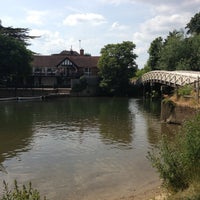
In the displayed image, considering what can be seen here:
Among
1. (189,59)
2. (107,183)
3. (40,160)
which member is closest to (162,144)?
(107,183)

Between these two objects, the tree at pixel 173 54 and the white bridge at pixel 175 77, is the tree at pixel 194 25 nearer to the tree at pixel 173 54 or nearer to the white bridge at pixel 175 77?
the tree at pixel 173 54

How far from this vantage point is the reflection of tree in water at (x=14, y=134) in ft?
87.4

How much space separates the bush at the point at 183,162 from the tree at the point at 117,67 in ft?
228

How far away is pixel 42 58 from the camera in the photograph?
99.7 metres

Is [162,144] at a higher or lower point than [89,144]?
higher

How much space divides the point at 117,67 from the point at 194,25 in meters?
22.5

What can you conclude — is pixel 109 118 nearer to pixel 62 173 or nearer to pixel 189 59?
pixel 62 173

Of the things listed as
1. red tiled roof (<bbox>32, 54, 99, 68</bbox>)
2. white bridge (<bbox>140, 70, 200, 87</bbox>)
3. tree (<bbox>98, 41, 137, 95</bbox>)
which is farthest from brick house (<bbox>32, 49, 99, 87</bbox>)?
white bridge (<bbox>140, 70, 200, 87</bbox>)

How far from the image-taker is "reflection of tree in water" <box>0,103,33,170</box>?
2664cm

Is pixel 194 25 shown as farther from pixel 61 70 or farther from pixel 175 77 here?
pixel 175 77

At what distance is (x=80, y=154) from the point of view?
25203 millimetres

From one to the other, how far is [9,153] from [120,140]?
8508 millimetres

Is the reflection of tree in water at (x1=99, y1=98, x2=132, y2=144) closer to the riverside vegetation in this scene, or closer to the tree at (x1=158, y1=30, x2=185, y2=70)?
the riverside vegetation

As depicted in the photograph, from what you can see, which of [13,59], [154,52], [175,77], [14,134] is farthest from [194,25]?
[14,134]
